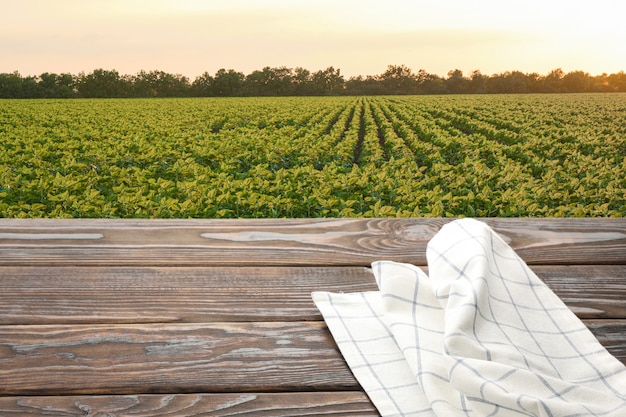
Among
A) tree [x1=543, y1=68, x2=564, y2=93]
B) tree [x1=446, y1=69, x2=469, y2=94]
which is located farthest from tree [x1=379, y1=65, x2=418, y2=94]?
tree [x1=543, y1=68, x2=564, y2=93]

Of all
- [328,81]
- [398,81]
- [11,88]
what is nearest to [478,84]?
[398,81]

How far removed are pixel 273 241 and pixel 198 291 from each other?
0.39m

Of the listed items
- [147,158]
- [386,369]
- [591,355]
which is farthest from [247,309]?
[147,158]

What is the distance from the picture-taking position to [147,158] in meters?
10.7

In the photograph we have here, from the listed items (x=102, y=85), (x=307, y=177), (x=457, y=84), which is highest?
(x=457, y=84)

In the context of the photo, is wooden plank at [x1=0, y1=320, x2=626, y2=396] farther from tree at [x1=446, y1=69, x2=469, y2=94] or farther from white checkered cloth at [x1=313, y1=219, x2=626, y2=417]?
tree at [x1=446, y1=69, x2=469, y2=94]

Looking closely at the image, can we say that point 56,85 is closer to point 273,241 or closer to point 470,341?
point 273,241

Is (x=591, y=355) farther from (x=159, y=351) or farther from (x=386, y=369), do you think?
(x=159, y=351)

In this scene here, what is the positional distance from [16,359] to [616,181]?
896cm

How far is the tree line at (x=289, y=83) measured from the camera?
70.5 meters

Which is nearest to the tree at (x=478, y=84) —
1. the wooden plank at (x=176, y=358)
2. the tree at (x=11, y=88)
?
the tree at (x=11, y=88)

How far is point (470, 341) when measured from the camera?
36.5 inches

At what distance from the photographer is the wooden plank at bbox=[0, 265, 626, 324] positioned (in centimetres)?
126

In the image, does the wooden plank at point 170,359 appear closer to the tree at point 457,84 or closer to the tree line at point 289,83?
the tree line at point 289,83
